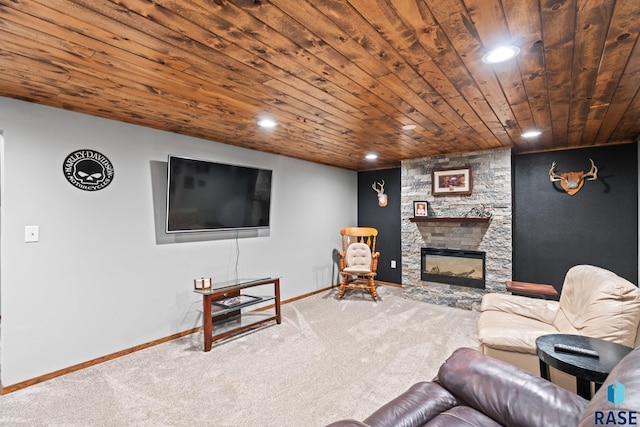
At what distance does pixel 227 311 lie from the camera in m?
3.31

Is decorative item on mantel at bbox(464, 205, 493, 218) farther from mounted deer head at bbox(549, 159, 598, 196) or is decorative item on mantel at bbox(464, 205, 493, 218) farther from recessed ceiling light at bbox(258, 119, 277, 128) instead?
recessed ceiling light at bbox(258, 119, 277, 128)

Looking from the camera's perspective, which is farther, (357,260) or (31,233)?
(357,260)

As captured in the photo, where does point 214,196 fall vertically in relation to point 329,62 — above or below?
below

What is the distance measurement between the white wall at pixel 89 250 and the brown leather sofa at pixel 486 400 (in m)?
2.70

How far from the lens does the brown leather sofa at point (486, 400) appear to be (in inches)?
48.3

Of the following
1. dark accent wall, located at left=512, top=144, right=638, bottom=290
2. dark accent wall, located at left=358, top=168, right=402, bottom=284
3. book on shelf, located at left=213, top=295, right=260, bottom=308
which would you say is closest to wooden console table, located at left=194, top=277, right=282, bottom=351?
book on shelf, located at left=213, top=295, right=260, bottom=308

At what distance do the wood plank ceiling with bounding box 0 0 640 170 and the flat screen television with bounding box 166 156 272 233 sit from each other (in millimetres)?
530

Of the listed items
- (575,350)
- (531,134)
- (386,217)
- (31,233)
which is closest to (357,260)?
(386,217)

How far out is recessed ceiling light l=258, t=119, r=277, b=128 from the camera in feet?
9.74

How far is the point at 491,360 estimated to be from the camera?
1591 millimetres

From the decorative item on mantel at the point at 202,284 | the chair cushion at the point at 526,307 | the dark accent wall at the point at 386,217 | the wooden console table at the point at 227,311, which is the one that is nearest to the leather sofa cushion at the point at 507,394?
the chair cushion at the point at 526,307

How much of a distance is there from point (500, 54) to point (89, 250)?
343 cm

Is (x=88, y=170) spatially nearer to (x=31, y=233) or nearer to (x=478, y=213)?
(x=31, y=233)

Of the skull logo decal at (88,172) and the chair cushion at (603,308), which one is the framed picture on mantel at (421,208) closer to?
the chair cushion at (603,308)
